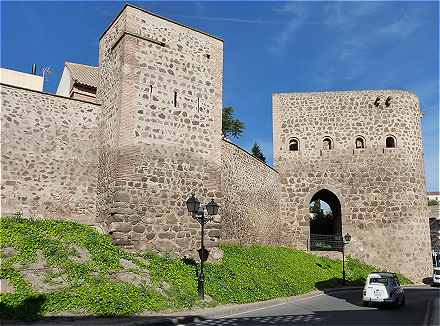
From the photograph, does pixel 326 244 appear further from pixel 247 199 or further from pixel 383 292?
pixel 383 292

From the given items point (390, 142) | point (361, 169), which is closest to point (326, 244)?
point (361, 169)

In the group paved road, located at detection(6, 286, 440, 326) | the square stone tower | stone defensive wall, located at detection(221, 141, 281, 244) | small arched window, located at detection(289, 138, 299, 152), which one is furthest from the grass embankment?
small arched window, located at detection(289, 138, 299, 152)

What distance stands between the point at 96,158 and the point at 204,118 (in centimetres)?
408

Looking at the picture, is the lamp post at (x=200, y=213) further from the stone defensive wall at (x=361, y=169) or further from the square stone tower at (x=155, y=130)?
the stone defensive wall at (x=361, y=169)

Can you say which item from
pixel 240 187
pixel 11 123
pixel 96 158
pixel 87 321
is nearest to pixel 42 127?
pixel 11 123

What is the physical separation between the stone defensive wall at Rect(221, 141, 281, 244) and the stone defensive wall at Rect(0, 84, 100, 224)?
5.93 m

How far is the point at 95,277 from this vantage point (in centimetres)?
1075

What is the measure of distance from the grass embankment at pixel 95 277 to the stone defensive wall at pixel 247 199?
9.87 feet

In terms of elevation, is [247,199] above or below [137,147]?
below

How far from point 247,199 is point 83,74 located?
12.2 metres

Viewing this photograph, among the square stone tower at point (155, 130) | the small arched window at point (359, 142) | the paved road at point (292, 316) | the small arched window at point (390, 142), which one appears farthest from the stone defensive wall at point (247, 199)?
the small arched window at point (390, 142)

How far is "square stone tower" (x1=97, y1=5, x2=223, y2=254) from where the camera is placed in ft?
44.5

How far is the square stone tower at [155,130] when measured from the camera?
13.6m

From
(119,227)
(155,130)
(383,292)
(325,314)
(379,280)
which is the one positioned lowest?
(325,314)
